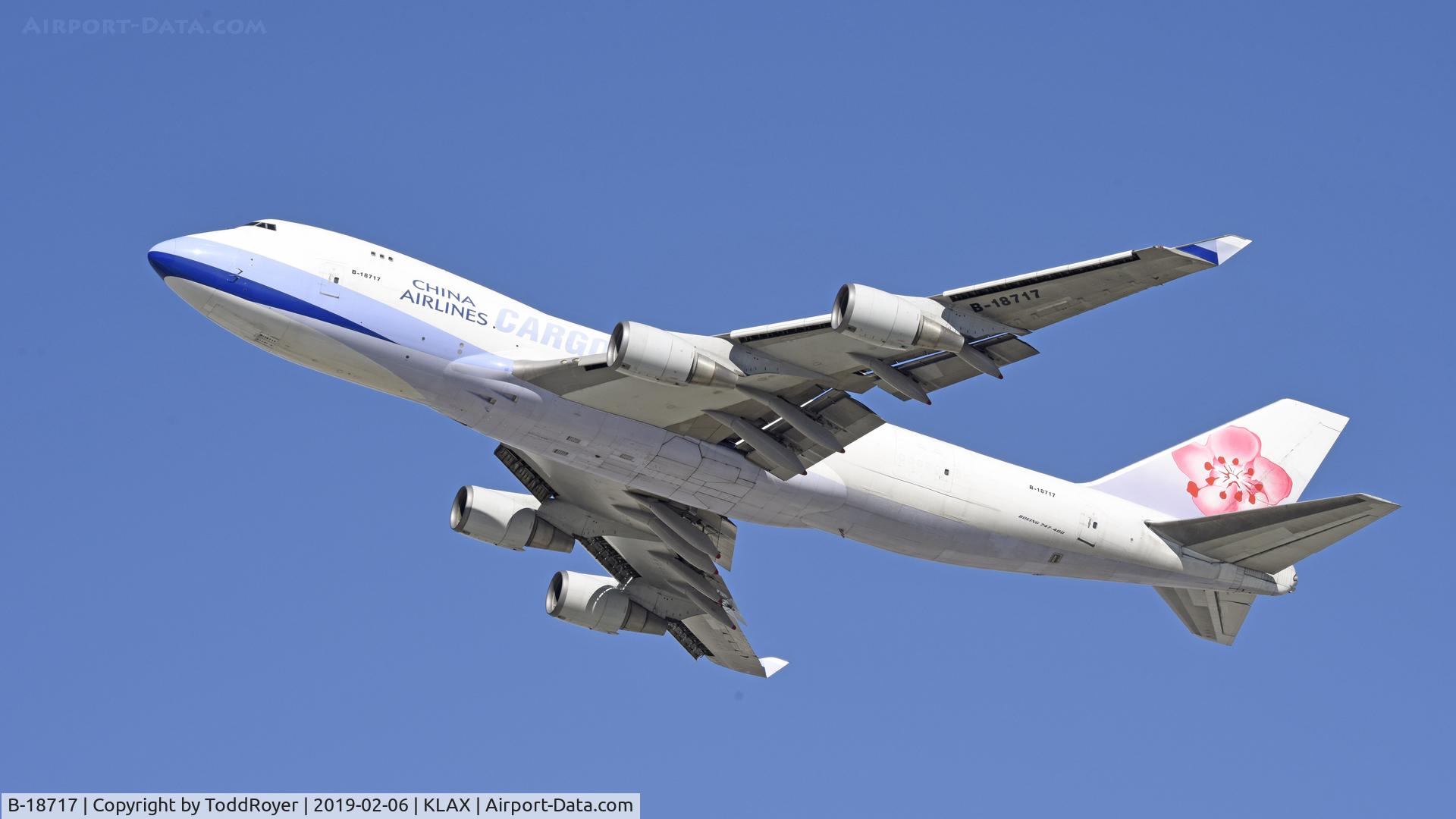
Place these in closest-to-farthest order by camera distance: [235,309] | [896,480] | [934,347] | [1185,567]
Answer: [934,347] < [235,309] < [896,480] < [1185,567]

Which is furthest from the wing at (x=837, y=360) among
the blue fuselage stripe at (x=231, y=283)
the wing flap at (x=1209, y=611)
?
the wing flap at (x=1209, y=611)

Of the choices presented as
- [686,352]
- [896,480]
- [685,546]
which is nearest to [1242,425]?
[896,480]

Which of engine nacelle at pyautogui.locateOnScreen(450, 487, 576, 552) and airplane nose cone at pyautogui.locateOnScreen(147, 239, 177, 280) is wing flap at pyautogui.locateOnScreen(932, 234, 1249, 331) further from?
airplane nose cone at pyautogui.locateOnScreen(147, 239, 177, 280)

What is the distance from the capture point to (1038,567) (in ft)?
128

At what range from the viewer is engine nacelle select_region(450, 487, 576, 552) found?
41.2 metres

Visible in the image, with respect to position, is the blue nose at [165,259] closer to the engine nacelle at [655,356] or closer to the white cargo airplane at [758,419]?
the white cargo airplane at [758,419]

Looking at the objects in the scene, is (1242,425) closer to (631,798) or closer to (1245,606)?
(1245,606)

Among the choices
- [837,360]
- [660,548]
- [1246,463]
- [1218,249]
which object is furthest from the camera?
[1246,463]

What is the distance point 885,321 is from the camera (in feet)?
98.4

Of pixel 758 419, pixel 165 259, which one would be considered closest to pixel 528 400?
pixel 758 419

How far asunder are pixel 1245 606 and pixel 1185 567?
3.47 meters

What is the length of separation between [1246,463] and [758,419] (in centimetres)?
1653

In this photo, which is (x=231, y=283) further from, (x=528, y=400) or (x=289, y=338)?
(x=528, y=400)

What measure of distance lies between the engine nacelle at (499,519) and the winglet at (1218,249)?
19.8 m
